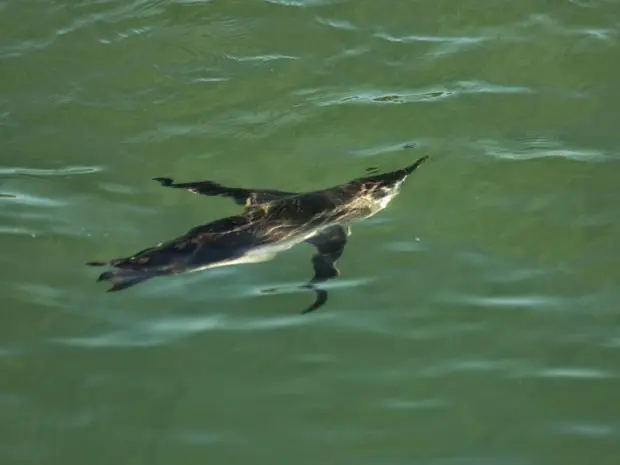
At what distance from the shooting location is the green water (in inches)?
233

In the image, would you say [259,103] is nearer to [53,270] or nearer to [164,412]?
[53,270]

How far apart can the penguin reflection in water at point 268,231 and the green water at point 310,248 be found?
5.8 inches

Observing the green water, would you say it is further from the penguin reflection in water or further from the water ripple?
the penguin reflection in water

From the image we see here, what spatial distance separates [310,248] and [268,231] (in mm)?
491

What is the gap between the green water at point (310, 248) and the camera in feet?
19.5

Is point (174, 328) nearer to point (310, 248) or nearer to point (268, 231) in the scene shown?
point (268, 231)

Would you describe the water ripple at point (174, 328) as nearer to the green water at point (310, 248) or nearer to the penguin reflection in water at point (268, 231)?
the green water at point (310, 248)

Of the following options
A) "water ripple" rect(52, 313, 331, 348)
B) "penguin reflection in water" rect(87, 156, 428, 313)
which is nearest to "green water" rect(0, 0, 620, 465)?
"water ripple" rect(52, 313, 331, 348)

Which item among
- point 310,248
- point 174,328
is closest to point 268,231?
point 310,248

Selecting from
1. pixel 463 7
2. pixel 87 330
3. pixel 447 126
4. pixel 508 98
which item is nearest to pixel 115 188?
pixel 87 330

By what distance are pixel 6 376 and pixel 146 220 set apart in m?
1.69

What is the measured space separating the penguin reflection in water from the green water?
5.8 inches

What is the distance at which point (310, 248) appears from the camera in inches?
280

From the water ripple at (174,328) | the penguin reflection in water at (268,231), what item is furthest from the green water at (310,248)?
the penguin reflection in water at (268,231)
